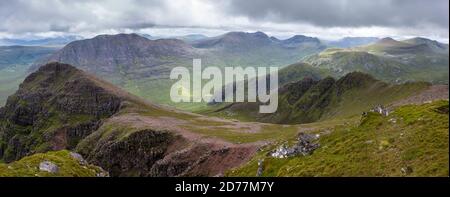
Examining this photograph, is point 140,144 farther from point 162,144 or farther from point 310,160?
point 310,160

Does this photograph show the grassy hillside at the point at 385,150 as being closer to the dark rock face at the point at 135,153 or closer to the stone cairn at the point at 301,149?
the stone cairn at the point at 301,149

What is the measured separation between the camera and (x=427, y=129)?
51.3m

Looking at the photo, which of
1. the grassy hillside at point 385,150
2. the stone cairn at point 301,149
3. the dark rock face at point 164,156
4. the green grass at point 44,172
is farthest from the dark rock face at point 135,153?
the grassy hillside at point 385,150

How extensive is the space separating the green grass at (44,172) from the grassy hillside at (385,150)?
97.1 feet

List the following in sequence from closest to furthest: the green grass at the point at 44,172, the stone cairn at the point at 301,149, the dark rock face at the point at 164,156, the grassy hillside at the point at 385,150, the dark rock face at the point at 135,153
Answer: the grassy hillside at the point at 385,150 → the green grass at the point at 44,172 → the stone cairn at the point at 301,149 → the dark rock face at the point at 164,156 → the dark rock face at the point at 135,153

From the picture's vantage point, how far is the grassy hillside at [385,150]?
44.7 m

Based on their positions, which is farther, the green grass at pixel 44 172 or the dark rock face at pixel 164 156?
the dark rock face at pixel 164 156

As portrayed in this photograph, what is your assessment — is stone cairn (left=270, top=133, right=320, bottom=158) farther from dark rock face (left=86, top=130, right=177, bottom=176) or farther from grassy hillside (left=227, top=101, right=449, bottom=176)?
dark rock face (left=86, top=130, right=177, bottom=176)

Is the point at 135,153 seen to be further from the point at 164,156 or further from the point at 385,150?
the point at 385,150

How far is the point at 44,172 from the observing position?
2459 inches

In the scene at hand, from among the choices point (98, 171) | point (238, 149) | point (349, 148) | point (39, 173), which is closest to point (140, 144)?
point (238, 149)

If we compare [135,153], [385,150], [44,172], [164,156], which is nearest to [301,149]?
[385,150]

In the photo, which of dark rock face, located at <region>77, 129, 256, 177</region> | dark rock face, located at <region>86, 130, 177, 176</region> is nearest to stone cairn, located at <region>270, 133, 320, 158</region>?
dark rock face, located at <region>77, 129, 256, 177</region>
